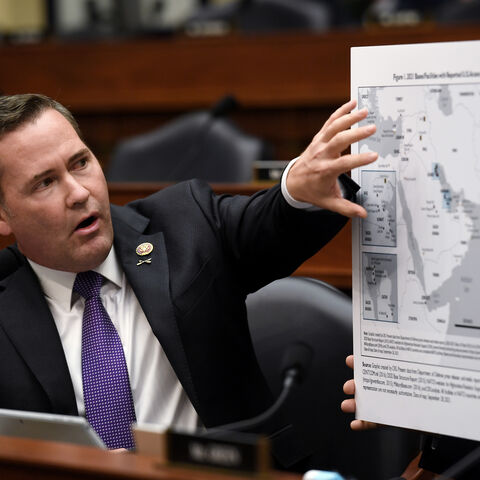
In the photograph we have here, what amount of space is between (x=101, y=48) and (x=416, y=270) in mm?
3125

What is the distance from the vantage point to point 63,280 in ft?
5.26

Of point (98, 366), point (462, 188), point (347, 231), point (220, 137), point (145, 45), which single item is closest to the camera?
point (462, 188)

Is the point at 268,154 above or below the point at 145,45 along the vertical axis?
below

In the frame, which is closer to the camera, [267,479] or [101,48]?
[267,479]

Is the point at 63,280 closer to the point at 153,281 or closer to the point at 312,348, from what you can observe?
the point at 153,281

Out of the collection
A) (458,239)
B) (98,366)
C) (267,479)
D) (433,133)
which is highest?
Result: (433,133)

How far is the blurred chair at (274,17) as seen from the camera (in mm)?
4363

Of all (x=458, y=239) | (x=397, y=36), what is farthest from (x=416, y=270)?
(x=397, y=36)

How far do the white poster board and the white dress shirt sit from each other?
43cm

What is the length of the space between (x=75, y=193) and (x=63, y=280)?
0.65 feet

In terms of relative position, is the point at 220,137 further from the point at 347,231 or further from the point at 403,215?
the point at 403,215

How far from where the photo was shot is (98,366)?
153 cm

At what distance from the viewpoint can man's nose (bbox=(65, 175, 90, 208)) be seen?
1.49 meters

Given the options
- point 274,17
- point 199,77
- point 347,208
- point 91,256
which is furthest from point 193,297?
point 274,17
